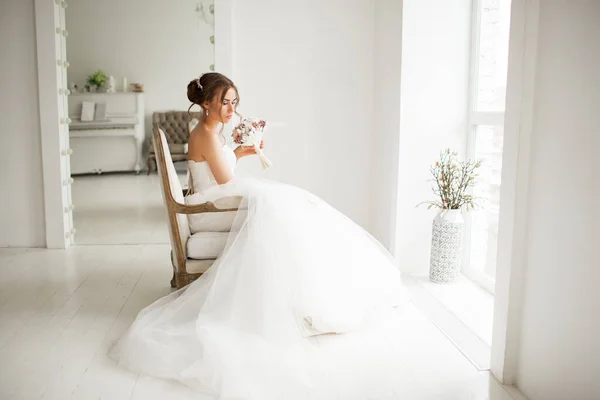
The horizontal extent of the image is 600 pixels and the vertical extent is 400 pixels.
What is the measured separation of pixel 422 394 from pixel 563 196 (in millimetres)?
1016

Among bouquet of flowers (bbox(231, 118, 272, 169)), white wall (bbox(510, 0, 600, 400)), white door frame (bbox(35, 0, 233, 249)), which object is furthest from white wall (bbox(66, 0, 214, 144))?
white wall (bbox(510, 0, 600, 400))

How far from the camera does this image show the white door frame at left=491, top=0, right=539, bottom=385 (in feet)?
8.14

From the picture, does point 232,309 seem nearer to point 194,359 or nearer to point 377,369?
point 194,359

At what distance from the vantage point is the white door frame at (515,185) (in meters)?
2.48

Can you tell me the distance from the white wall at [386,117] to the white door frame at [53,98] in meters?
1.26

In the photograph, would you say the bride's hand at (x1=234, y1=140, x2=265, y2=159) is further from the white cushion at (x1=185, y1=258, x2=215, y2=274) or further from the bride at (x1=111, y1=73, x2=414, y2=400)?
the white cushion at (x1=185, y1=258, x2=215, y2=274)

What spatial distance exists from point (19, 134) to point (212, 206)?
9.01 ft

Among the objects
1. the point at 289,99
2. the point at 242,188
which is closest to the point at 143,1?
the point at 289,99

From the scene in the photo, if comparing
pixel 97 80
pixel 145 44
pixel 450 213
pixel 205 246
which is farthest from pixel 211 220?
pixel 97 80

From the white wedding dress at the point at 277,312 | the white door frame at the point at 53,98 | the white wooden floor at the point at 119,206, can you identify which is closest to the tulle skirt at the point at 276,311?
the white wedding dress at the point at 277,312

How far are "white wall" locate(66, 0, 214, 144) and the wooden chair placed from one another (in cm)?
240

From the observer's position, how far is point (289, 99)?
524cm

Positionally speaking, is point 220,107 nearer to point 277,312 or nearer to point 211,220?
point 211,220

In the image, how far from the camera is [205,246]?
354 cm
